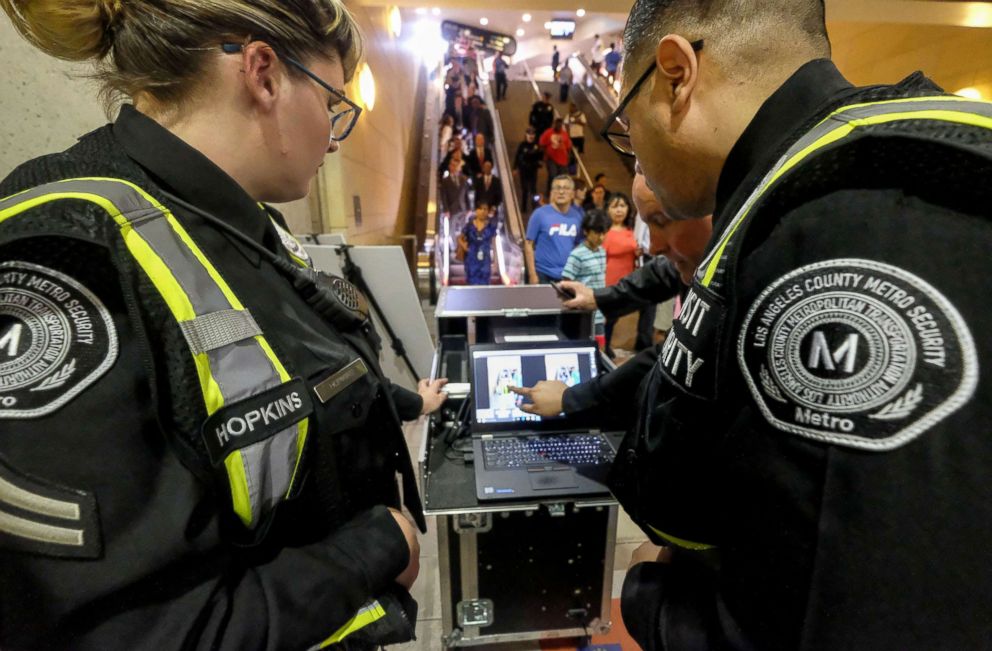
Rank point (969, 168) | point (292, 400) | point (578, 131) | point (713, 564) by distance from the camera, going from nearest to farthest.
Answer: point (969, 168)
point (292, 400)
point (713, 564)
point (578, 131)

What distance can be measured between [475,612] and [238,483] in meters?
1.42

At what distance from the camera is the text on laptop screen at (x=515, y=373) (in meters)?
1.60

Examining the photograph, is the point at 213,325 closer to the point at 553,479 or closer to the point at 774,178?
the point at 774,178

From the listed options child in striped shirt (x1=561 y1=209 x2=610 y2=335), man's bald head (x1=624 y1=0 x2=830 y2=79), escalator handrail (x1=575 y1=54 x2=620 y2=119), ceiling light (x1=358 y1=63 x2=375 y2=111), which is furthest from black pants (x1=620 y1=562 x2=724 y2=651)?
escalator handrail (x1=575 y1=54 x2=620 y2=119)

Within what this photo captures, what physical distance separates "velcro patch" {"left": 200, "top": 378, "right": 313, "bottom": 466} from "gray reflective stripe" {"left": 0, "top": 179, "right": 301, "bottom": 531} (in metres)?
0.01

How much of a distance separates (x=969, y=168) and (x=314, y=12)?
929mm

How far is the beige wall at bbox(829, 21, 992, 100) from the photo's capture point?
5637 millimetres

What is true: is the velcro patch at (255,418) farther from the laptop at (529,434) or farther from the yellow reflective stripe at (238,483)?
the laptop at (529,434)

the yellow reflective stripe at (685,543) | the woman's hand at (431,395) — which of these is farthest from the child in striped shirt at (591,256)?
the yellow reflective stripe at (685,543)

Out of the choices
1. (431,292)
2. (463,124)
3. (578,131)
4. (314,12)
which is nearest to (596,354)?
(314,12)

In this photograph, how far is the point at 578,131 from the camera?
941 centimetres

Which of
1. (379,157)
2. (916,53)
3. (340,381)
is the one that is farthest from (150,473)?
(916,53)

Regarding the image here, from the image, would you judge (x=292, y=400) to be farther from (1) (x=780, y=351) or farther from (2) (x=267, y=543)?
(1) (x=780, y=351)

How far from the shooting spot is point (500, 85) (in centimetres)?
Answer: 1255
